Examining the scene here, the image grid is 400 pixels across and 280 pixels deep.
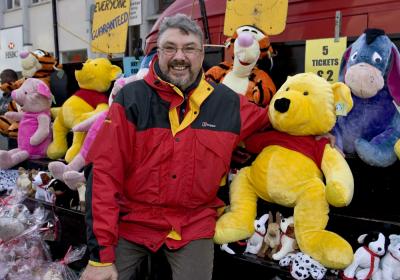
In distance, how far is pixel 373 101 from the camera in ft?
8.19

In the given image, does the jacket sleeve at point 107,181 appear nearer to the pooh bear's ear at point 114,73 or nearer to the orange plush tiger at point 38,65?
the pooh bear's ear at point 114,73

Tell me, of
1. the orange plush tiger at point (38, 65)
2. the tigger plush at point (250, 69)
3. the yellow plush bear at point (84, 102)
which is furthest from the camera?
the orange plush tiger at point (38, 65)

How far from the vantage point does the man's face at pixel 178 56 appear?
2.17 metres

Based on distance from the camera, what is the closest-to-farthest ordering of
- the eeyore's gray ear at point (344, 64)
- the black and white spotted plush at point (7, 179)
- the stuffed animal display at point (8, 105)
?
the eeyore's gray ear at point (344, 64)
the black and white spotted plush at point (7, 179)
the stuffed animal display at point (8, 105)

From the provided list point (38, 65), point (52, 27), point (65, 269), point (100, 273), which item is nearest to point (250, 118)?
point (100, 273)

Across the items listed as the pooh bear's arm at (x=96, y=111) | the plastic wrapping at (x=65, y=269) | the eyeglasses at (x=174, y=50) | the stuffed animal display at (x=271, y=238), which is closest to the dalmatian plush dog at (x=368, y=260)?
the stuffed animal display at (x=271, y=238)

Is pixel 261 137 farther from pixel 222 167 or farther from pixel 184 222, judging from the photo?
pixel 184 222

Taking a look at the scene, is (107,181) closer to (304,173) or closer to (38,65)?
(304,173)

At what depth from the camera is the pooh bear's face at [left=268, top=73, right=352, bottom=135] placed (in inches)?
88.5

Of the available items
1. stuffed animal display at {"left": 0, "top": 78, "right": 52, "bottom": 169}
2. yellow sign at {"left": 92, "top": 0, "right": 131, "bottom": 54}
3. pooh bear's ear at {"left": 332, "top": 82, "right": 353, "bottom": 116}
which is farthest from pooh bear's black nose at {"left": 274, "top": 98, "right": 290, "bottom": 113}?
yellow sign at {"left": 92, "top": 0, "right": 131, "bottom": 54}

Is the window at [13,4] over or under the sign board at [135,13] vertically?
over

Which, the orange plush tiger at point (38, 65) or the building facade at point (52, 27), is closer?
the orange plush tiger at point (38, 65)

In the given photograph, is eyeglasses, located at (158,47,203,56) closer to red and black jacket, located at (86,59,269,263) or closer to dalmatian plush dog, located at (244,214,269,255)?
red and black jacket, located at (86,59,269,263)

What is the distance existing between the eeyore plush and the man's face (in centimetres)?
93
